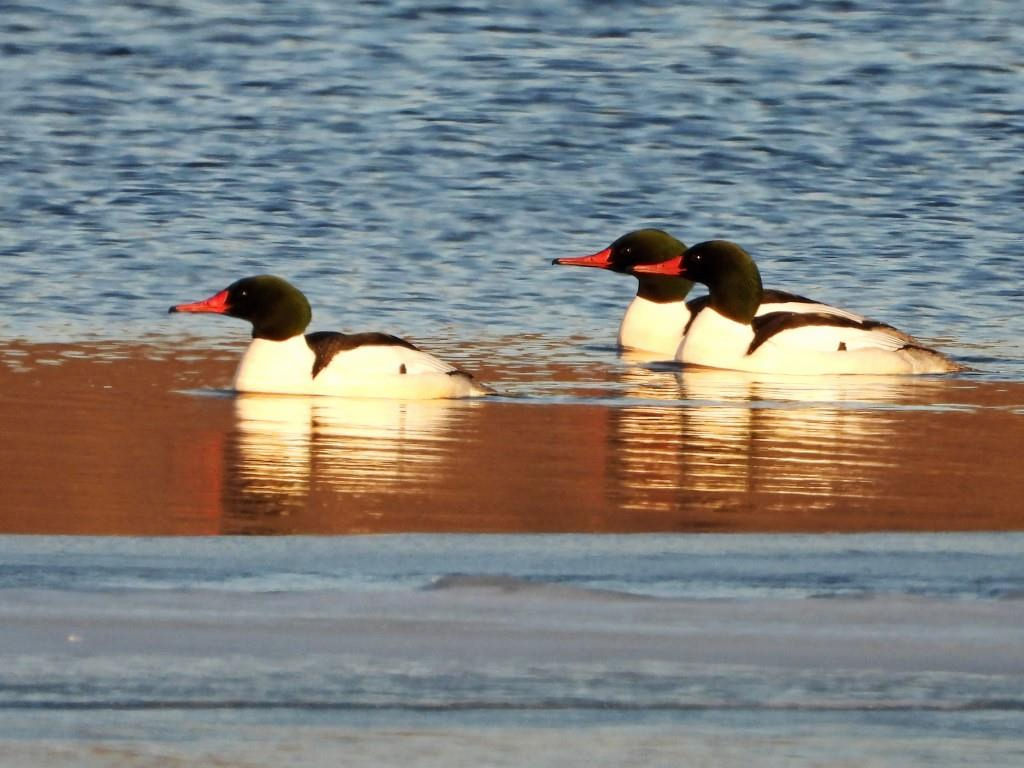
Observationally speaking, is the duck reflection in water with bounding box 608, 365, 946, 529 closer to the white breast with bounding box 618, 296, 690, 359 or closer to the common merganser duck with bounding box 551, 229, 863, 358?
the white breast with bounding box 618, 296, 690, 359

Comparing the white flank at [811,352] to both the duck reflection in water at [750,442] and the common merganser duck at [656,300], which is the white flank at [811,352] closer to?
the duck reflection in water at [750,442]

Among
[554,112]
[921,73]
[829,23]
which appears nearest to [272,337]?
[554,112]

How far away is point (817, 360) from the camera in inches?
504

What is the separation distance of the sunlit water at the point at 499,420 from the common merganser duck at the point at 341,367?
0.16 metres

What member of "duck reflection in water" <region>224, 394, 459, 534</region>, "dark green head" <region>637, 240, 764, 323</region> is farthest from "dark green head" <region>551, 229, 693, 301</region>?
"duck reflection in water" <region>224, 394, 459, 534</region>

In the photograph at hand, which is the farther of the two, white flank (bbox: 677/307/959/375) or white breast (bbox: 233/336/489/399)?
white flank (bbox: 677/307/959/375)

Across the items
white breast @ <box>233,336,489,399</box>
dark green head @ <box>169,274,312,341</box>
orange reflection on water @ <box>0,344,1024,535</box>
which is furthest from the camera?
dark green head @ <box>169,274,312,341</box>

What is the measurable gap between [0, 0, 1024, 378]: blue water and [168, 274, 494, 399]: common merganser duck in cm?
157

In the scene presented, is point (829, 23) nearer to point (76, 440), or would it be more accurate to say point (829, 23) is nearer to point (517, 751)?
point (76, 440)

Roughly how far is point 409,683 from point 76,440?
383cm

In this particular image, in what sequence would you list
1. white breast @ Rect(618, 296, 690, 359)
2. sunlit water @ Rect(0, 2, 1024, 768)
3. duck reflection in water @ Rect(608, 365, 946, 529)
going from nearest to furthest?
sunlit water @ Rect(0, 2, 1024, 768), duck reflection in water @ Rect(608, 365, 946, 529), white breast @ Rect(618, 296, 690, 359)

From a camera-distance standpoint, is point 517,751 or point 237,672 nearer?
point 517,751

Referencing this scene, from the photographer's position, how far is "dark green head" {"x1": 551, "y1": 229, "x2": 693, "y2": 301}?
1477 centimetres

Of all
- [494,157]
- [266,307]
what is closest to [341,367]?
[266,307]
